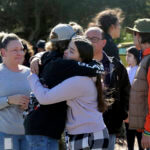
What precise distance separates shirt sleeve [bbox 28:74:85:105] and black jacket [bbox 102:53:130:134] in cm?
93

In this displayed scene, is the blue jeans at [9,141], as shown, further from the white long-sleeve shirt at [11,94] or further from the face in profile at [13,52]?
the face in profile at [13,52]

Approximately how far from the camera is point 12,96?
3.41 m

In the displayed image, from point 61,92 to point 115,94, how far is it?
1.14 m

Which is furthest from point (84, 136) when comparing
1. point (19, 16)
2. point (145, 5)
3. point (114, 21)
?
point (145, 5)

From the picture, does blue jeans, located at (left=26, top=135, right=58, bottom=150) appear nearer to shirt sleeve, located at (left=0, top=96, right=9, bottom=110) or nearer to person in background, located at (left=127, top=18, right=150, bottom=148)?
shirt sleeve, located at (left=0, top=96, right=9, bottom=110)

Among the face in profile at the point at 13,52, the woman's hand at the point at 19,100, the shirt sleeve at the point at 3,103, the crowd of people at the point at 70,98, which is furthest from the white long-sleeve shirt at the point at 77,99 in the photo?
the face in profile at the point at 13,52

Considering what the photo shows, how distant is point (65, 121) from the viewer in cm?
279

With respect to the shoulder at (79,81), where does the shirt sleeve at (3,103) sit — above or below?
below

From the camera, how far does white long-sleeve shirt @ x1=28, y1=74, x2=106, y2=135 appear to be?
2.67 m

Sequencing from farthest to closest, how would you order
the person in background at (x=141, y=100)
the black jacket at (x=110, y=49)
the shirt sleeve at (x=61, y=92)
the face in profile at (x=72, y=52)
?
the black jacket at (x=110, y=49) → the person in background at (x=141, y=100) → the face in profile at (x=72, y=52) → the shirt sleeve at (x=61, y=92)

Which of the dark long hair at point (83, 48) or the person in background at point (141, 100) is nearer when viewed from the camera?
the dark long hair at point (83, 48)

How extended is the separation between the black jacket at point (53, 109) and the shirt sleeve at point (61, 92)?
0.18 ft

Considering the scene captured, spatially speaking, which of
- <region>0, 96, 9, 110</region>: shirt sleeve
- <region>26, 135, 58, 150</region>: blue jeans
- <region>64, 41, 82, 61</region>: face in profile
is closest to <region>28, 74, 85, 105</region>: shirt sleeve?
<region>64, 41, 82, 61</region>: face in profile

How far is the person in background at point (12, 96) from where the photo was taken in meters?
3.42
